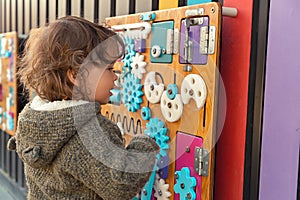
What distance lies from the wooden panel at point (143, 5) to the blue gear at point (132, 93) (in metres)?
0.26

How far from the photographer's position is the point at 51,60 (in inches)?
38.4

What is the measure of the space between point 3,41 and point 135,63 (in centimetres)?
183

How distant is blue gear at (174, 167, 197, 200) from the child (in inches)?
6.7

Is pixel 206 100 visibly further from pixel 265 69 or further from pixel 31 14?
pixel 31 14

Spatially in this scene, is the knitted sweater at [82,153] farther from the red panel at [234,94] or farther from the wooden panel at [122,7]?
the wooden panel at [122,7]

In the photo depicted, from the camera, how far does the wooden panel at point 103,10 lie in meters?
1.79

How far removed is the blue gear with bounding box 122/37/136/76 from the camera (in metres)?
1.40

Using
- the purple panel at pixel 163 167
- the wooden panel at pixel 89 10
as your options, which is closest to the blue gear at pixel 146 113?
the purple panel at pixel 163 167

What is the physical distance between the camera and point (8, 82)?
9.37 feet

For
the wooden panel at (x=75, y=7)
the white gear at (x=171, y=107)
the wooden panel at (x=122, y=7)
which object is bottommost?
the white gear at (x=171, y=107)

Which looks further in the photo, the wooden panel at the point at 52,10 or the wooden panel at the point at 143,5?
the wooden panel at the point at 52,10

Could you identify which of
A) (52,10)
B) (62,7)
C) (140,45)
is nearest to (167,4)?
(140,45)

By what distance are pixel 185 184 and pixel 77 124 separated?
0.38 meters

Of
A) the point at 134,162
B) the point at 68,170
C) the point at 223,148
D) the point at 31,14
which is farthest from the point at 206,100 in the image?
the point at 31,14
